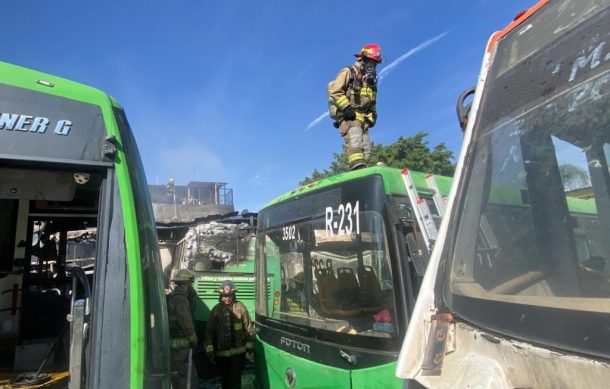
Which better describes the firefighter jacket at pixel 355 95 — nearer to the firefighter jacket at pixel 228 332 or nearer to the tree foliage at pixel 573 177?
the firefighter jacket at pixel 228 332

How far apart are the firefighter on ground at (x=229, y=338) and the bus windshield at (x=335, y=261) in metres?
1.95

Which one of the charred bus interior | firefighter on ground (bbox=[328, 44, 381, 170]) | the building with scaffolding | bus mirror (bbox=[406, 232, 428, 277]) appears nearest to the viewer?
the charred bus interior

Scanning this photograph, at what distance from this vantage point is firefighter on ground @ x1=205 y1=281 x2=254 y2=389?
6.39 metres

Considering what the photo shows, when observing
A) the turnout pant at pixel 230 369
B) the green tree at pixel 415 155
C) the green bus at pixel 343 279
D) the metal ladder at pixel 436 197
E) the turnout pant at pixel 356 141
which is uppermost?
the green tree at pixel 415 155

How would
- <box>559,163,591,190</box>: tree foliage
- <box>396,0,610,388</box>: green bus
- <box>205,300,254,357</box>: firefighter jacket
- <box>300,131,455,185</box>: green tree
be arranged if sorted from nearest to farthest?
<box>396,0,610,388</box>: green bus → <box>559,163,591,190</box>: tree foliage → <box>205,300,254,357</box>: firefighter jacket → <box>300,131,455,185</box>: green tree

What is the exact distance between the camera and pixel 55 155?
2.07 m

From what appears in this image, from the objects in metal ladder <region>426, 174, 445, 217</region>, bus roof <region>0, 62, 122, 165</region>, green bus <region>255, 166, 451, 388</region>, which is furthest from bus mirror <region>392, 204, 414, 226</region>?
bus roof <region>0, 62, 122, 165</region>

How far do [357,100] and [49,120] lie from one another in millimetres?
3877

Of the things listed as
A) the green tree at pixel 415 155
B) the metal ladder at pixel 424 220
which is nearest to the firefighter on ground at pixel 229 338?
the metal ladder at pixel 424 220

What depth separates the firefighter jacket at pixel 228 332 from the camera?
20.9ft

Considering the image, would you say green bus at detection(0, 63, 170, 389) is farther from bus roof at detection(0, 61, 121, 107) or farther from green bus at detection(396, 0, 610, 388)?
green bus at detection(396, 0, 610, 388)

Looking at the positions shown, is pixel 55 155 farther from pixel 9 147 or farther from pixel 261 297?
pixel 261 297

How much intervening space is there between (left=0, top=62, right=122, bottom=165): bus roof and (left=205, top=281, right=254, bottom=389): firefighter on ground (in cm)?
470

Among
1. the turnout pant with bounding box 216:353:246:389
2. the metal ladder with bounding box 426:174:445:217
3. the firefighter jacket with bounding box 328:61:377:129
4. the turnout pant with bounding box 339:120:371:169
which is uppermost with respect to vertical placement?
the firefighter jacket with bounding box 328:61:377:129
